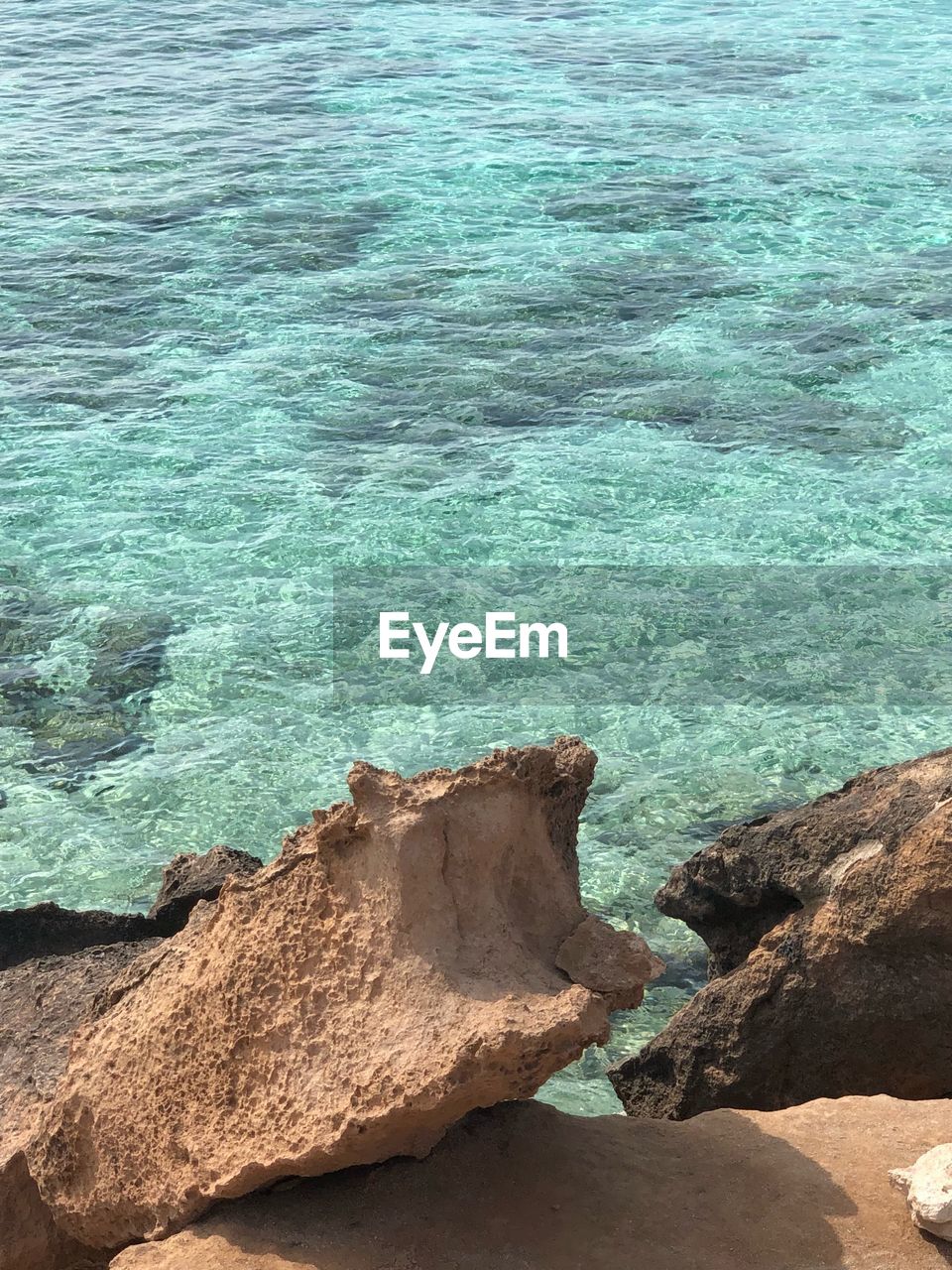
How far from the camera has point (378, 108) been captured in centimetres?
2192

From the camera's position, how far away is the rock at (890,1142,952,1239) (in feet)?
12.9

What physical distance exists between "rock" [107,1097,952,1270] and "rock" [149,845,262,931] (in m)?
1.93

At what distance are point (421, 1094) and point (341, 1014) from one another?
0.37 meters

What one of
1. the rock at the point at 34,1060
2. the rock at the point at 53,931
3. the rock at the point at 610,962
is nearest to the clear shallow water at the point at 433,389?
the rock at the point at 53,931

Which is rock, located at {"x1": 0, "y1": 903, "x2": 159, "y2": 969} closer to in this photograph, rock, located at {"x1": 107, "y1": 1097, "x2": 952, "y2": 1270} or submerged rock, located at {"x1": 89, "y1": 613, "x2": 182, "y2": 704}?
rock, located at {"x1": 107, "y1": 1097, "x2": 952, "y2": 1270}

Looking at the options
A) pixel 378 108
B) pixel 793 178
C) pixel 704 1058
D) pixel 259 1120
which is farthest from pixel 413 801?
pixel 378 108

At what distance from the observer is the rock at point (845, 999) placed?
5.09m

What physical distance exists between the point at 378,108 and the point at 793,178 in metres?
6.56

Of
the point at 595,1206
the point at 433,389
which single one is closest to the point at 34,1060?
the point at 595,1206

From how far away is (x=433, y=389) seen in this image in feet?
45.8

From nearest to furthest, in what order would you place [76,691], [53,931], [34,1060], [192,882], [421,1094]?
[421,1094], [34,1060], [192,882], [53,931], [76,691]

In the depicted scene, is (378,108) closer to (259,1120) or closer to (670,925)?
(670,925)

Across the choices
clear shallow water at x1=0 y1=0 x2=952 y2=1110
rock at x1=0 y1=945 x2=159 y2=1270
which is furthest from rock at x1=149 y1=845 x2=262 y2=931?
clear shallow water at x1=0 y1=0 x2=952 y2=1110

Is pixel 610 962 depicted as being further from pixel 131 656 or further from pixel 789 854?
pixel 131 656
